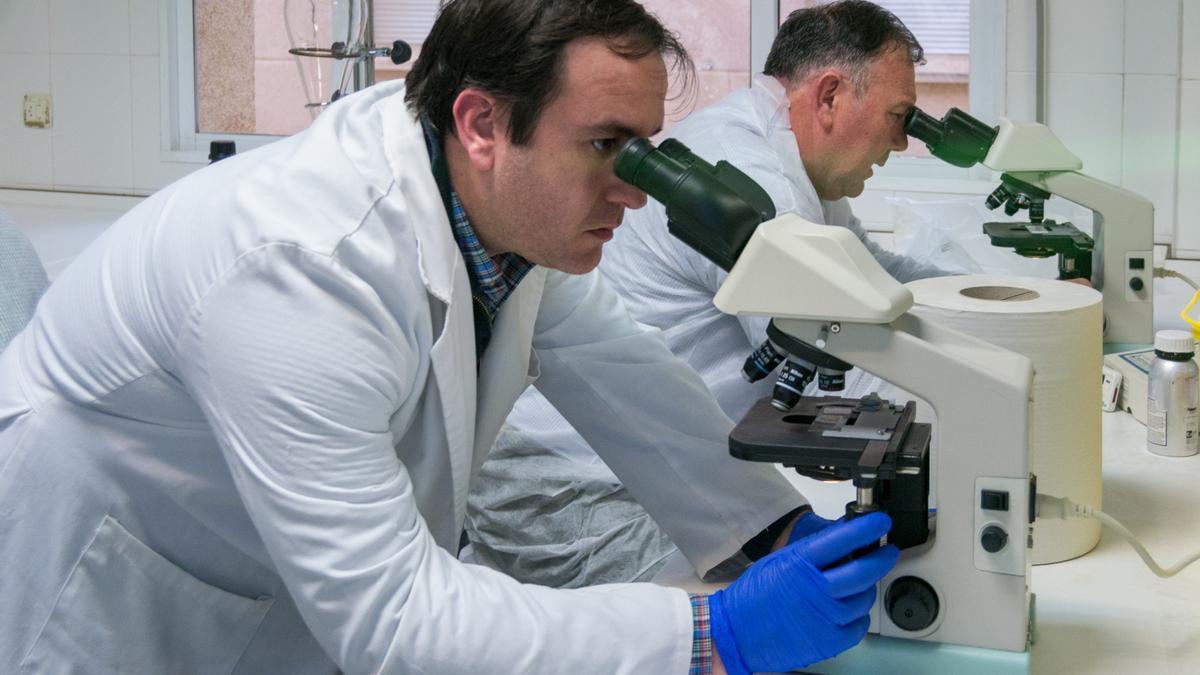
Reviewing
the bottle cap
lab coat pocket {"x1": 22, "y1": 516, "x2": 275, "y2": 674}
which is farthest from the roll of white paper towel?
lab coat pocket {"x1": 22, "y1": 516, "x2": 275, "y2": 674}

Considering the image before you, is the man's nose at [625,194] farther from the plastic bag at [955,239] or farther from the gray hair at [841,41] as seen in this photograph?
the plastic bag at [955,239]

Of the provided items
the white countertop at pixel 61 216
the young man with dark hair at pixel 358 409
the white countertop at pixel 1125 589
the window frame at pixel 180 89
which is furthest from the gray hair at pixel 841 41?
the window frame at pixel 180 89

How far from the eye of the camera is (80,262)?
1.28 metres

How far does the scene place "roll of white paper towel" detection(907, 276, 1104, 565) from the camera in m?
1.36

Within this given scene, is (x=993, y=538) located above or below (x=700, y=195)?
below

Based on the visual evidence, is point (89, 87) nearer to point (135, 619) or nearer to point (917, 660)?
point (135, 619)

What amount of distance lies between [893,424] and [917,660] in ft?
0.69

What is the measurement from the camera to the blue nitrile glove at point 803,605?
1.08 m

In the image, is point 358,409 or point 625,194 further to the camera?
point 625,194

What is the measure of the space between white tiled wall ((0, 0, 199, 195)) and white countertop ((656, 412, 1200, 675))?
105 inches

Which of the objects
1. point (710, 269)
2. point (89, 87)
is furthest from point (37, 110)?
point (710, 269)

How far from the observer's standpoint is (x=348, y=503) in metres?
1.03

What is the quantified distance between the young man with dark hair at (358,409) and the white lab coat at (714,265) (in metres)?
0.61

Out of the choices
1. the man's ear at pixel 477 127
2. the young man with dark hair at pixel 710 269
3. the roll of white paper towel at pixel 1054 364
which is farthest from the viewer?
the young man with dark hair at pixel 710 269
